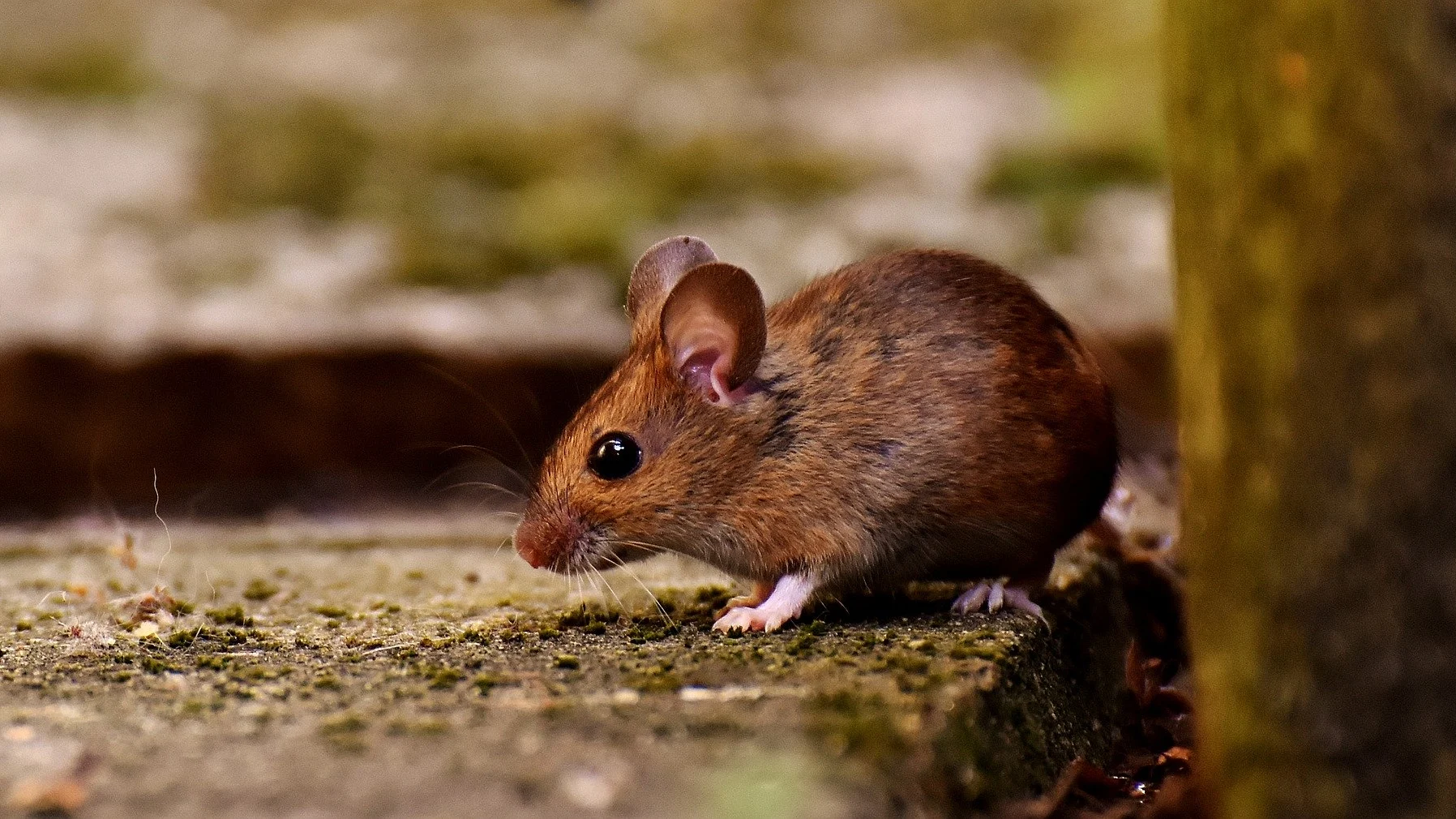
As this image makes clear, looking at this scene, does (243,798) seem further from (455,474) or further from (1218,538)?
(455,474)

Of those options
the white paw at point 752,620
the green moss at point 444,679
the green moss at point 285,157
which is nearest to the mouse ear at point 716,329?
the white paw at point 752,620

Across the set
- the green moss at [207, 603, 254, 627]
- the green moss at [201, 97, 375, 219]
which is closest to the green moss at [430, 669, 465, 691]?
the green moss at [207, 603, 254, 627]

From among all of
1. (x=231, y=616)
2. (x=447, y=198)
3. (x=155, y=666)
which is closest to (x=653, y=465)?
(x=231, y=616)

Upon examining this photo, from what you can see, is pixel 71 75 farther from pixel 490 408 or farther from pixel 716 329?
pixel 716 329

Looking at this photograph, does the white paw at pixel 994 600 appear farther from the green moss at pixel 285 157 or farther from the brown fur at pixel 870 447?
the green moss at pixel 285 157

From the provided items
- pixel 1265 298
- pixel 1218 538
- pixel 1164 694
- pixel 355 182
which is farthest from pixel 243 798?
pixel 355 182

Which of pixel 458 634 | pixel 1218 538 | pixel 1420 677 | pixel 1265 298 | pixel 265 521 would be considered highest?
pixel 1265 298
